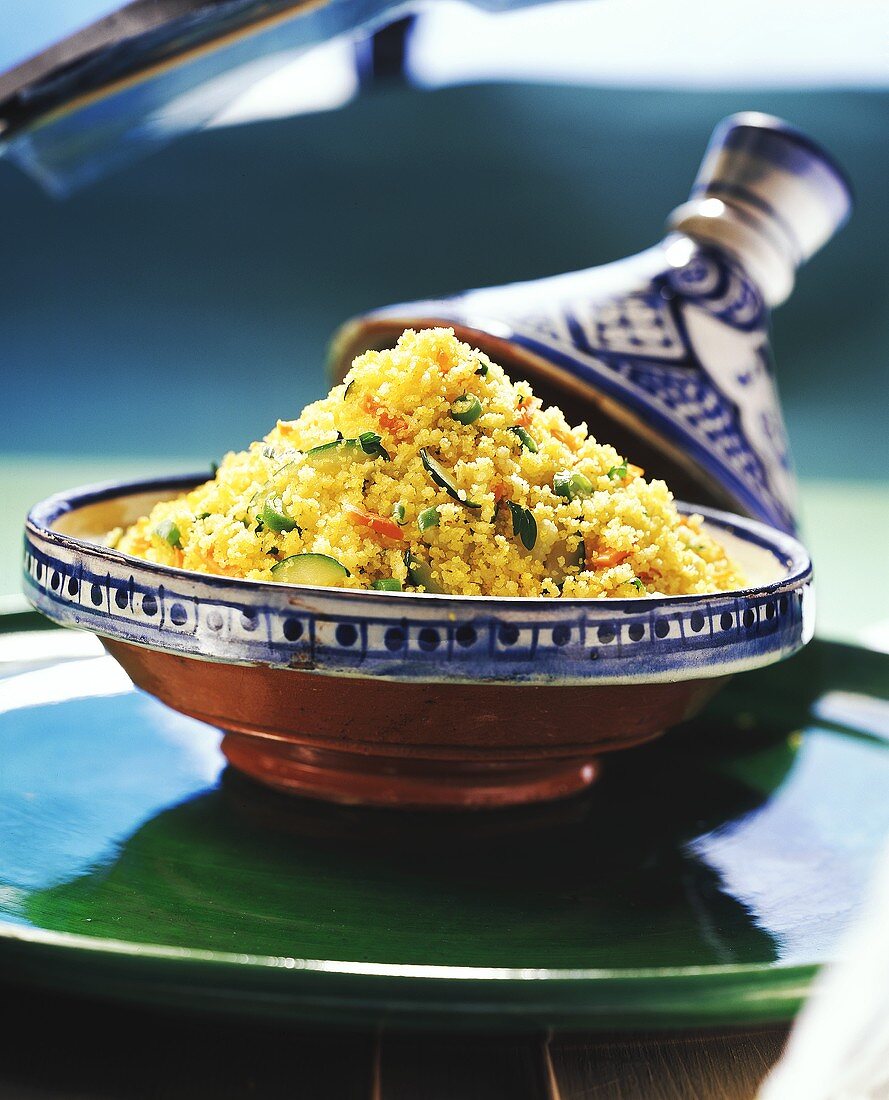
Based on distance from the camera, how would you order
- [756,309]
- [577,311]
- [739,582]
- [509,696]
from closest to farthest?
[509,696] → [739,582] → [577,311] → [756,309]

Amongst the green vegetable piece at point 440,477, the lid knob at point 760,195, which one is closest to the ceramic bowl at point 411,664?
the green vegetable piece at point 440,477

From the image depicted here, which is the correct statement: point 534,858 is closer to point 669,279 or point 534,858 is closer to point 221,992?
point 221,992

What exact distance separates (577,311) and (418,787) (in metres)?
0.54

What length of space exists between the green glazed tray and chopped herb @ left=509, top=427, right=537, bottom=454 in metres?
0.21

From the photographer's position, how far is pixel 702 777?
0.85 m

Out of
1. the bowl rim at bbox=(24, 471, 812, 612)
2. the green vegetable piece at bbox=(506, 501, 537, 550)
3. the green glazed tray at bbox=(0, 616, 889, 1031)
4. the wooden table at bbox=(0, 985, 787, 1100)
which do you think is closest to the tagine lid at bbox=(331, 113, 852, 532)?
the bowl rim at bbox=(24, 471, 812, 612)

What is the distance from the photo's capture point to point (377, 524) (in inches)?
26.3

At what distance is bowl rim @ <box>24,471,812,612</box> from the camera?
0.59 meters

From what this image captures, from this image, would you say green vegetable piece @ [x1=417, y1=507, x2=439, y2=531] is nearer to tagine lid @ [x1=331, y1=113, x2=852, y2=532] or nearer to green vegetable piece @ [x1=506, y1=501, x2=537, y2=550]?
green vegetable piece @ [x1=506, y1=501, x2=537, y2=550]

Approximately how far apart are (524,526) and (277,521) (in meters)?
0.13

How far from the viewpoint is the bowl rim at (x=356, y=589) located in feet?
1.93

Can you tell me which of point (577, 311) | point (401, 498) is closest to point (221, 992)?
point (401, 498)

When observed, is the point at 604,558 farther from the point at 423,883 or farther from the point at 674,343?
the point at 674,343

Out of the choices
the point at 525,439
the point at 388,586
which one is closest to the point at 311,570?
the point at 388,586
